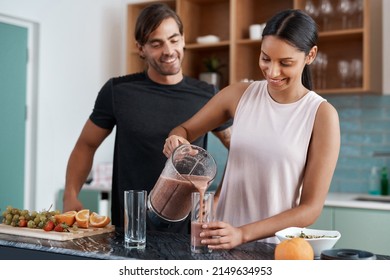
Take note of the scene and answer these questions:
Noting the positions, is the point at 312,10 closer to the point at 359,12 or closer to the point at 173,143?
the point at 359,12

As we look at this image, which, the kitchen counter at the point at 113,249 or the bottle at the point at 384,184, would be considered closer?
the kitchen counter at the point at 113,249

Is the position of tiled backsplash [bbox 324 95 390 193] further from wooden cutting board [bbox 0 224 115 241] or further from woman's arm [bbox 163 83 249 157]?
wooden cutting board [bbox 0 224 115 241]

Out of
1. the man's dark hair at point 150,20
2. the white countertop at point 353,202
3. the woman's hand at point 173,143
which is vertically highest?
the man's dark hair at point 150,20

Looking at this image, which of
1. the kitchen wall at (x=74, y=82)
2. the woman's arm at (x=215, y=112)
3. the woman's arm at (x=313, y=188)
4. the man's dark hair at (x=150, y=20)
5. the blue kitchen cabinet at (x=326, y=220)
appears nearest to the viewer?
the woman's arm at (x=313, y=188)

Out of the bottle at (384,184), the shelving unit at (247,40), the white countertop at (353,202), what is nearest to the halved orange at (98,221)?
the white countertop at (353,202)

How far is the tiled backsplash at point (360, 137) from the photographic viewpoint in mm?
4176

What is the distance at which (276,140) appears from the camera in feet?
6.59

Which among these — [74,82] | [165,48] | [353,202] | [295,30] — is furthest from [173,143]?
[74,82]

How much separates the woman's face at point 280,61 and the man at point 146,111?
696mm

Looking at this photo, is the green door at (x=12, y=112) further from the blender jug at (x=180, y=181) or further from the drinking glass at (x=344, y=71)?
the blender jug at (x=180, y=181)

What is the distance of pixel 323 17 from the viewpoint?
4133 mm

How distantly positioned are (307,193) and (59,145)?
3.11 meters

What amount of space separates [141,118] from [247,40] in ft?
6.35
